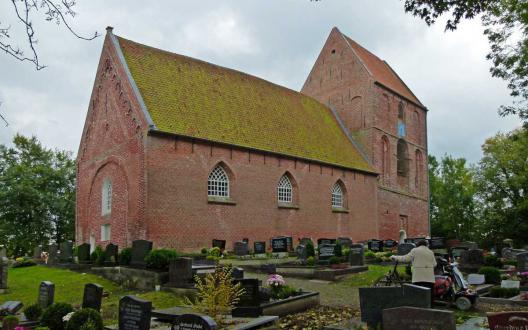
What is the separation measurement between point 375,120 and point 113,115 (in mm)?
17586

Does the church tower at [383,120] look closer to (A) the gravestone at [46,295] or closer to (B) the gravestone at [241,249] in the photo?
(B) the gravestone at [241,249]

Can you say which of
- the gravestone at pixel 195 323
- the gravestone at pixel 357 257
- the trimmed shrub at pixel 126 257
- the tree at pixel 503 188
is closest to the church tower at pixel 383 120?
the tree at pixel 503 188

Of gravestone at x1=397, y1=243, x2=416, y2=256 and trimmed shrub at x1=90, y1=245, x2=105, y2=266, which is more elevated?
gravestone at x1=397, y1=243, x2=416, y2=256

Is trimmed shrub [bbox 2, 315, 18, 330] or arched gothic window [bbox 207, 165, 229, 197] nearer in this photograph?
trimmed shrub [bbox 2, 315, 18, 330]

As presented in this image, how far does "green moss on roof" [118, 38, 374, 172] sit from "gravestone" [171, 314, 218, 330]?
48.7 ft

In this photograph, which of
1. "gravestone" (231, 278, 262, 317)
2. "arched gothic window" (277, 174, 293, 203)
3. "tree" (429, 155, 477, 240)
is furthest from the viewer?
"tree" (429, 155, 477, 240)

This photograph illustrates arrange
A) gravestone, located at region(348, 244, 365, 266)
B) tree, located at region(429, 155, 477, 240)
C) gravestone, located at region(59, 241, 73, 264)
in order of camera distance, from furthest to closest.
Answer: tree, located at region(429, 155, 477, 240)
gravestone, located at region(59, 241, 73, 264)
gravestone, located at region(348, 244, 365, 266)

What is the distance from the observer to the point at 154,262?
13.0 m

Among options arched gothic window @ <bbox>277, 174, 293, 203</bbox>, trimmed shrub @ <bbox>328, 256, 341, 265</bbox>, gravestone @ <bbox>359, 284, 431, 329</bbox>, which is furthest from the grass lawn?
arched gothic window @ <bbox>277, 174, 293, 203</bbox>

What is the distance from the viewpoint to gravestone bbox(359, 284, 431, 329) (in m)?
7.01

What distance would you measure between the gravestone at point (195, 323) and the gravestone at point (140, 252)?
7.74 meters

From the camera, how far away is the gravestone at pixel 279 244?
2222cm

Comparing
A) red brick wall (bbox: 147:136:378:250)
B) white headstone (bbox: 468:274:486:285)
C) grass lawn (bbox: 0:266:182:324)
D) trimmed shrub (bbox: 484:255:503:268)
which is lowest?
grass lawn (bbox: 0:266:182:324)

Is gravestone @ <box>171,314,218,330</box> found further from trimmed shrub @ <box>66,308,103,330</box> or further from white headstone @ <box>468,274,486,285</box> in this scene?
white headstone @ <box>468,274,486,285</box>
